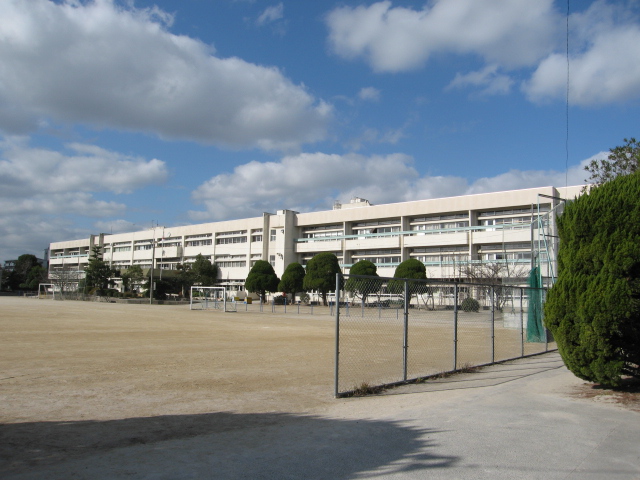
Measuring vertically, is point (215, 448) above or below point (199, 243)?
below

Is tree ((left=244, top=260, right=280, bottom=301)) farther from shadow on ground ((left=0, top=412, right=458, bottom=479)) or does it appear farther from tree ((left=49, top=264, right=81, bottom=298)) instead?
shadow on ground ((left=0, top=412, right=458, bottom=479))

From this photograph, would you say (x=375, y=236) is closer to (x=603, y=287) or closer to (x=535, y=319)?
(x=535, y=319)

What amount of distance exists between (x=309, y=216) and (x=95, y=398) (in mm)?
78617

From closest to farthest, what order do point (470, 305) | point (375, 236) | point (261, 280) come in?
point (470, 305) → point (261, 280) → point (375, 236)

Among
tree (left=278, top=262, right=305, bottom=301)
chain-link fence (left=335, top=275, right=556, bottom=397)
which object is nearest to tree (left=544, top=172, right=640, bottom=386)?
chain-link fence (left=335, top=275, right=556, bottom=397)

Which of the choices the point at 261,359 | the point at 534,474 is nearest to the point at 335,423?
the point at 534,474

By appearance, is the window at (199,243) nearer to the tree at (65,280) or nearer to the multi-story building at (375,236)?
the multi-story building at (375,236)

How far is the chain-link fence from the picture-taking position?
10977 mm

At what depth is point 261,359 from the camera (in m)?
14.0

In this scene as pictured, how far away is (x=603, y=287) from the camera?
8.57m

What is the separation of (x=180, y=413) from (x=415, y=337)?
45.0ft

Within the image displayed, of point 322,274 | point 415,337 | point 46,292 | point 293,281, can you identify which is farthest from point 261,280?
point 415,337

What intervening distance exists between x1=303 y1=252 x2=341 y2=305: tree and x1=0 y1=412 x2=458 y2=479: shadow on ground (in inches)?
2278

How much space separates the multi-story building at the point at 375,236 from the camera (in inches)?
2495
